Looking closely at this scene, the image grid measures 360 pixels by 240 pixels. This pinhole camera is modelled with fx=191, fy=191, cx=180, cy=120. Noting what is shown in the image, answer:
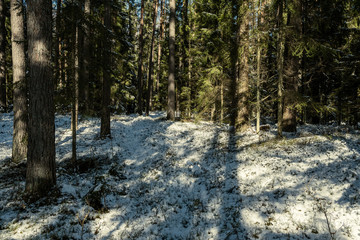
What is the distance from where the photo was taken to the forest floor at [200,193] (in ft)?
16.1

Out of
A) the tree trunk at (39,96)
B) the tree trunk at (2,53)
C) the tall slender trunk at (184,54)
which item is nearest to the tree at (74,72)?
the tree trunk at (39,96)

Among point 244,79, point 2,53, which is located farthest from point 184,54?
point 2,53

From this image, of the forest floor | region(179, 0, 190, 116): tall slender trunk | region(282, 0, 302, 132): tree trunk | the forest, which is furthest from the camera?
region(179, 0, 190, 116): tall slender trunk

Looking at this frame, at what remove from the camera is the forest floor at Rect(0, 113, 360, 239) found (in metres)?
4.92

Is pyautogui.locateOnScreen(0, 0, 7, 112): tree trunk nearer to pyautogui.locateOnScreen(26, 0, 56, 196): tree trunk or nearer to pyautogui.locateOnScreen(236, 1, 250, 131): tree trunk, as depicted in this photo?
pyautogui.locateOnScreen(26, 0, 56, 196): tree trunk

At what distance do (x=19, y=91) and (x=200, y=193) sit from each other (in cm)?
923

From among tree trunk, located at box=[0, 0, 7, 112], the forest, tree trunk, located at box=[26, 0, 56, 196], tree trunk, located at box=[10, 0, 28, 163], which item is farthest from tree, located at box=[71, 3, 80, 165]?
tree trunk, located at box=[0, 0, 7, 112]

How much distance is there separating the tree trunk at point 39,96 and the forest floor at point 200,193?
25.3 inches

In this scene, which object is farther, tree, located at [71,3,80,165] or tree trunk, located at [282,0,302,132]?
tree trunk, located at [282,0,302,132]

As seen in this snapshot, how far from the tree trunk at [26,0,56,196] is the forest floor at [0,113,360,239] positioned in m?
0.64

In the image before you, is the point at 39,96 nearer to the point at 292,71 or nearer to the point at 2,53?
the point at 292,71

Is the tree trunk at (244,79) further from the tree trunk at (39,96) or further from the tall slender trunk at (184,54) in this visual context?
the tree trunk at (39,96)

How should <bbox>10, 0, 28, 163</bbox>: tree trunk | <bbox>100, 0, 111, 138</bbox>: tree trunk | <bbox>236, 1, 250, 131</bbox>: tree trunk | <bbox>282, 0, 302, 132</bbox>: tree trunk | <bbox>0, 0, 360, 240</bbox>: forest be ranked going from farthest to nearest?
<bbox>236, 1, 250, 131</bbox>: tree trunk → <bbox>100, 0, 111, 138</bbox>: tree trunk → <bbox>282, 0, 302, 132</bbox>: tree trunk → <bbox>10, 0, 28, 163</bbox>: tree trunk → <bbox>0, 0, 360, 240</bbox>: forest

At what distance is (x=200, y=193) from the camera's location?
6910mm
